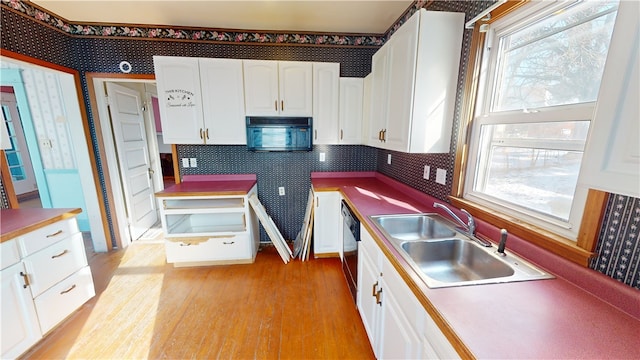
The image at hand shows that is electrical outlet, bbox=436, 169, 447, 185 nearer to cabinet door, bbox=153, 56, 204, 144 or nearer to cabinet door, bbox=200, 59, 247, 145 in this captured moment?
cabinet door, bbox=200, 59, 247, 145

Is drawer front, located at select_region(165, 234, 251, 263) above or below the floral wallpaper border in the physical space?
below

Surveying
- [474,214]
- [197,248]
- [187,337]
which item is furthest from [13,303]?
[474,214]

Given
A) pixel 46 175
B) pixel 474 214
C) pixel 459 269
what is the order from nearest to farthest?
pixel 459 269
pixel 474 214
pixel 46 175

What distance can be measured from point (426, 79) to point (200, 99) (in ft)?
6.92

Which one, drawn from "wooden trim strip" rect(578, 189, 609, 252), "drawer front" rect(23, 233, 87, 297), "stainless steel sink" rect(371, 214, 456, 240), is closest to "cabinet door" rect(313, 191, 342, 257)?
"stainless steel sink" rect(371, 214, 456, 240)

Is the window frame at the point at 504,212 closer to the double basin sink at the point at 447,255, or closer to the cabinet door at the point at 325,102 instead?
the double basin sink at the point at 447,255

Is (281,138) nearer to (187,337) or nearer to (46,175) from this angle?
(187,337)

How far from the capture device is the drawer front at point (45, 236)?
1553mm

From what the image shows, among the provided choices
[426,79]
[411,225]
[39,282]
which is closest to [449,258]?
[411,225]

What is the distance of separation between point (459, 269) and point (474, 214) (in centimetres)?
Result: 35

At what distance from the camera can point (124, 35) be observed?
2.52m

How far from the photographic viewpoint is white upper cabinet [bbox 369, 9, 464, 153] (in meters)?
1.46

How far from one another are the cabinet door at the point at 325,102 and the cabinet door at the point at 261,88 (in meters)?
0.42

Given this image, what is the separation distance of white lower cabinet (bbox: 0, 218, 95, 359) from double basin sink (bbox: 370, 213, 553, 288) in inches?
89.4
